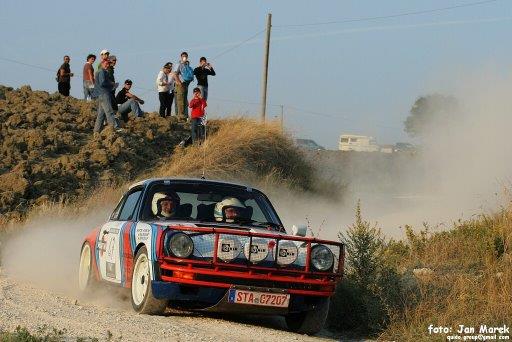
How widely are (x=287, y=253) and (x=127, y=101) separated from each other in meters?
19.1

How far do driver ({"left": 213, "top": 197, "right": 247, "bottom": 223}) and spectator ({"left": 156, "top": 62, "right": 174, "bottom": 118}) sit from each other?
17.5 meters

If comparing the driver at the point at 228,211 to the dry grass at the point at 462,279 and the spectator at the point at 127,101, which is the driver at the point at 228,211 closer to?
the dry grass at the point at 462,279

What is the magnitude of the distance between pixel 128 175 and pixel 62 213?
4.81 meters

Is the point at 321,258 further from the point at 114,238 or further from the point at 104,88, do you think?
the point at 104,88

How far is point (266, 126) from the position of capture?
32.6 metres

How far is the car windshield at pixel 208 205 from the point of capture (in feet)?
40.3

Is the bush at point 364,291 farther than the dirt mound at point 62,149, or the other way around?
the dirt mound at point 62,149

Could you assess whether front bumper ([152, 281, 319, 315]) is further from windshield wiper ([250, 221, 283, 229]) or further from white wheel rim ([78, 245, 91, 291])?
white wheel rim ([78, 245, 91, 291])

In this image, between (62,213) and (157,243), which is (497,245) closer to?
(157,243)

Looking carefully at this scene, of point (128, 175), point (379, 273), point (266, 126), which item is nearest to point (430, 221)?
point (266, 126)

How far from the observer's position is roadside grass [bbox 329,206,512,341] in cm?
1118

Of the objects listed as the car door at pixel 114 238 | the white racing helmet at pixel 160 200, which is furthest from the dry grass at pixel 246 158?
the white racing helmet at pixel 160 200

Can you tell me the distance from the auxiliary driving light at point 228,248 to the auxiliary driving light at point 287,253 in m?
0.42

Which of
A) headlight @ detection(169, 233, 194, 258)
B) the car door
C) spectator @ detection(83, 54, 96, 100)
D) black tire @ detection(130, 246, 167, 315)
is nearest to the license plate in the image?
headlight @ detection(169, 233, 194, 258)
